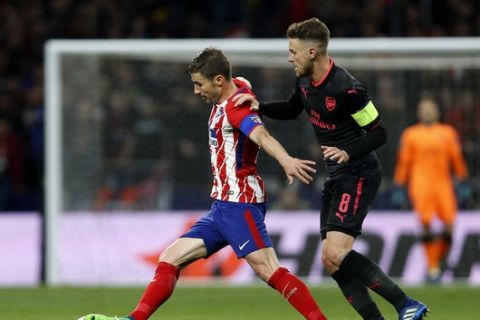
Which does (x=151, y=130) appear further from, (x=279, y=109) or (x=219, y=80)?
(x=219, y=80)

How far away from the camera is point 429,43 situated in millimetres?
13906

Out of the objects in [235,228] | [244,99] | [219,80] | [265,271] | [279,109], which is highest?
[219,80]

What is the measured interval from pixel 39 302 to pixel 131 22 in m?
7.48

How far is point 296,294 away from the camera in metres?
7.11

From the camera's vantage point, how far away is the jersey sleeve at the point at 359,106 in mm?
7574

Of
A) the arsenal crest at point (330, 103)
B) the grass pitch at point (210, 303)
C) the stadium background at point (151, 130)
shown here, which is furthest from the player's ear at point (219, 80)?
the stadium background at point (151, 130)

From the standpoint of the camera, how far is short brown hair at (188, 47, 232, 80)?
7.34 m

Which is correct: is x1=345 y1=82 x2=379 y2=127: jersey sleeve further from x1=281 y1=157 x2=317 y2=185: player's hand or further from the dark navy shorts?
x1=281 y1=157 x2=317 y2=185: player's hand

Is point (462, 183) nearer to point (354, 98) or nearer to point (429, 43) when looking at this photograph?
point (429, 43)

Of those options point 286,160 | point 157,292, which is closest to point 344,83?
point 286,160

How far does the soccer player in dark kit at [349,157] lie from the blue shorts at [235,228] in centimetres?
57

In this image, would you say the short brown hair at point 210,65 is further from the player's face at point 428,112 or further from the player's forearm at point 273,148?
the player's face at point 428,112

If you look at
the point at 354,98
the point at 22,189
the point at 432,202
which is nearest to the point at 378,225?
the point at 432,202

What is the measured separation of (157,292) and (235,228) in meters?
0.60
